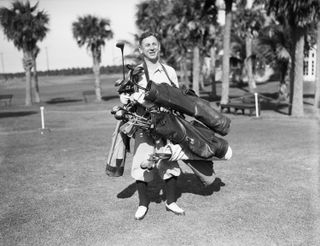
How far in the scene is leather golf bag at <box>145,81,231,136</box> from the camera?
3619 millimetres

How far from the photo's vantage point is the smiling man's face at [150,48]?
407cm

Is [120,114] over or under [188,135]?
over

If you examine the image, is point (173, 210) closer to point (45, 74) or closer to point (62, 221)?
point (62, 221)

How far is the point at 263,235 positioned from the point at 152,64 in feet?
6.57

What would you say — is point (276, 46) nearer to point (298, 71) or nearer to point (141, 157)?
point (298, 71)

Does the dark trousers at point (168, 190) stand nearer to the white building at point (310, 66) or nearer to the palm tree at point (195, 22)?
the palm tree at point (195, 22)

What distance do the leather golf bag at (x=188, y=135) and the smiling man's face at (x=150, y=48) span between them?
2.27 ft

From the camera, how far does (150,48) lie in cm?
407

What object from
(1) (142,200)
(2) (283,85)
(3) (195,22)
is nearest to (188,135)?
(1) (142,200)

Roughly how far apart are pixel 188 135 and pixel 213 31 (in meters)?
23.0

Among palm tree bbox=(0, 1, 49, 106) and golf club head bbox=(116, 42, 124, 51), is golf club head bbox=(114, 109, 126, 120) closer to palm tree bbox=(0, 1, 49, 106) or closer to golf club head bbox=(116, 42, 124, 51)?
golf club head bbox=(116, 42, 124, 51)

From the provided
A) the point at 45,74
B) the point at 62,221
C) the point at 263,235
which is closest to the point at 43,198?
the point at 62,221

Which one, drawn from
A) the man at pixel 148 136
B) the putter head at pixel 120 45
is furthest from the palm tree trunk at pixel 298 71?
the putter head at pixel 120 45

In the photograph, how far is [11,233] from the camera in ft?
12.9
